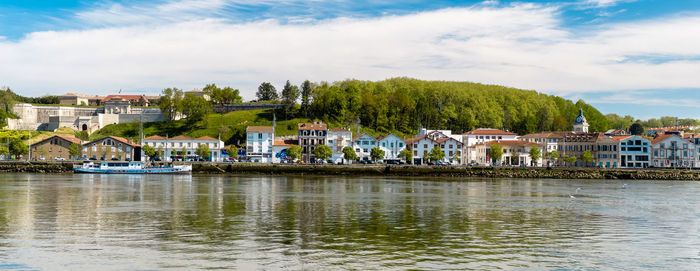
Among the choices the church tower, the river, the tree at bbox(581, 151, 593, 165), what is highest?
the church tower

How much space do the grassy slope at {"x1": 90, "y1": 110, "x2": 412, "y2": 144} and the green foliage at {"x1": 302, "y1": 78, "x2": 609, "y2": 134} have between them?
503 centimetres

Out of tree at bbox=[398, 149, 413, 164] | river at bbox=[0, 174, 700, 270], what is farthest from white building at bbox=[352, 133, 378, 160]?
river at bbox=[0, 174, 700, 270]

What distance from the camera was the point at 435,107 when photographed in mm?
153875

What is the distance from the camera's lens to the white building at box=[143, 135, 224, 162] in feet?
409

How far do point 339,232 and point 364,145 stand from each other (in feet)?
299

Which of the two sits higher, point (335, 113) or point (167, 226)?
point (335, 113)

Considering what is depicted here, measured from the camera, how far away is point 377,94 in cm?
15562

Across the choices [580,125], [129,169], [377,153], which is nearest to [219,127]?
[129,169]

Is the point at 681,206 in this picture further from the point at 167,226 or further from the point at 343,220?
the point at 167,226

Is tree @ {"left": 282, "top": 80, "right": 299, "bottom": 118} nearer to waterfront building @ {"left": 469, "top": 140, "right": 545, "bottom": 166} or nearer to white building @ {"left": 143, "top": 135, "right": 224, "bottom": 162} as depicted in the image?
white building @ {"left": 143, "top": 135, "right": 224, "bottom": 162}

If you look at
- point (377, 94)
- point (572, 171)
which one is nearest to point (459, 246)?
point (572, 171)

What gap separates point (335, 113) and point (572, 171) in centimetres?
5506

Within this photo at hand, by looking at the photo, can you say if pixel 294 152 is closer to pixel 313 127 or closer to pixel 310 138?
pixel 310 138

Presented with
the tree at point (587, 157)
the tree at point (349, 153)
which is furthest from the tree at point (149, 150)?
the tree at point (587, 157)
